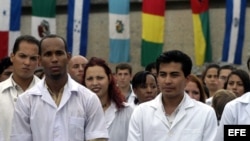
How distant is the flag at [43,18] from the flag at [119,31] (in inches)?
48.8

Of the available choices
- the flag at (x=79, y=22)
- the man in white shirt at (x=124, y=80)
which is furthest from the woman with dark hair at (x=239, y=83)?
the flag at (x=79, y=22)

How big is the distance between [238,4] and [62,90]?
10149 mm

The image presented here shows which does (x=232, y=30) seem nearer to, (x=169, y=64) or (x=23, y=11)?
(x=23, y=11)

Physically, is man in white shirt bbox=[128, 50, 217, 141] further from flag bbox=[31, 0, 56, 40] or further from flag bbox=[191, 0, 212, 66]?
flag bbox=[31, 0, 56, 40]

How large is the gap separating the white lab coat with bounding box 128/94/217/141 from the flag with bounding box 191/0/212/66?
397 inches

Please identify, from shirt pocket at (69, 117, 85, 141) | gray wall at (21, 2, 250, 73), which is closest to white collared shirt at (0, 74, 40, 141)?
shirt pocket at (69, 117, 85, 141)

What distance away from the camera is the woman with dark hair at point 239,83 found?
1009 cm

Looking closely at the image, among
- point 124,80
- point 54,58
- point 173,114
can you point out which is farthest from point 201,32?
point 54,58

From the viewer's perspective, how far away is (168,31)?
18781 mm

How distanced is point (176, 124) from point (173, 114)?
0.14 m

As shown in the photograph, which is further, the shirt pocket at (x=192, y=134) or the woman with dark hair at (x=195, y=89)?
the woman with dark hair at (x=195, y=89)

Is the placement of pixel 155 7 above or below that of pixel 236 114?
above

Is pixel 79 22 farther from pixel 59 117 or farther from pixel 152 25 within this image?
pixel 59 117

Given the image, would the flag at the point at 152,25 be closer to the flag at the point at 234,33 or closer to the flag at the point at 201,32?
the flag at the point at 201,32
